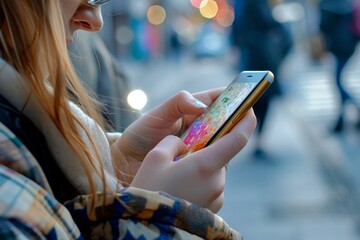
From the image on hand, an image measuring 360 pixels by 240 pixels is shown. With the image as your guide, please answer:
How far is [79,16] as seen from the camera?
1224 mm

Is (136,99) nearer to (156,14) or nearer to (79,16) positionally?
(79,16)

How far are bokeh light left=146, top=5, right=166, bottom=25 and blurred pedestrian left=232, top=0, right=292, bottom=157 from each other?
18464mm

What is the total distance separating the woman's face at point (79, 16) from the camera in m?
1.18

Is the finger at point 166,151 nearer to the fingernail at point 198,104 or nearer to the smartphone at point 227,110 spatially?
the smartphone at point 227,110

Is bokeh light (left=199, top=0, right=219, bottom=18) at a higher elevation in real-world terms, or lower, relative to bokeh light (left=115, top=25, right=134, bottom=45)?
lower

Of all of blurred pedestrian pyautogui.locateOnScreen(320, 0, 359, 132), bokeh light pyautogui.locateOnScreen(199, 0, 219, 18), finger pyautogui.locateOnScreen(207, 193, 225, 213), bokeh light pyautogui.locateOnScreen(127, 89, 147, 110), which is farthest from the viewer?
bokeh light pyautogui.locateOnScreen(199, 0, 219, 18)

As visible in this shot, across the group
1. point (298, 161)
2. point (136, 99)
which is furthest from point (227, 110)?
point (298, 161)

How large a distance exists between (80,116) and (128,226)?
217 millimetres

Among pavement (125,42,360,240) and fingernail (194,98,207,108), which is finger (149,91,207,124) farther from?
pavement (125,42,360,240)

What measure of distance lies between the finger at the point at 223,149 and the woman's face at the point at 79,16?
298 millimetres

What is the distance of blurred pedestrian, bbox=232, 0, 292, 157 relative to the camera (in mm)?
6699

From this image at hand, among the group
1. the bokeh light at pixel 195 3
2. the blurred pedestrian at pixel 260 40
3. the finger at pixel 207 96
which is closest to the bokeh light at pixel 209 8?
the bokeh light at pixel 195 3

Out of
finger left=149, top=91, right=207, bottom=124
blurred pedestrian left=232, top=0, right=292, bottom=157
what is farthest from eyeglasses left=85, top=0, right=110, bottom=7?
blurred pedestrian left=232, top=0, right=292, bottom=157

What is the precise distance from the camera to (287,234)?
468 centimetres
